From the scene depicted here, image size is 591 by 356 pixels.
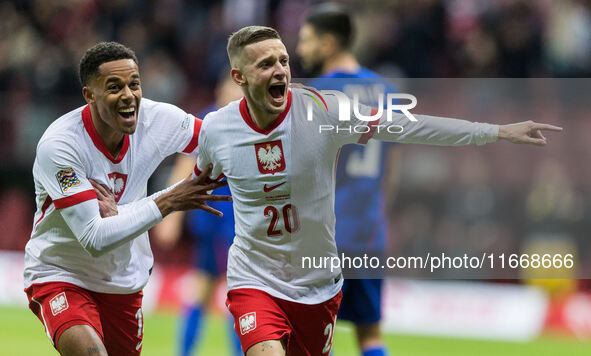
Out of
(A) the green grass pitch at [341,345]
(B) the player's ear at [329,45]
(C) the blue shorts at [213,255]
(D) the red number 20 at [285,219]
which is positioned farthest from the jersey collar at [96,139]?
(A) the green grass pitch at [341,345]

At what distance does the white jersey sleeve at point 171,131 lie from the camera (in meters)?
5.27

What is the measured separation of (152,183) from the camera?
12320 millimetres

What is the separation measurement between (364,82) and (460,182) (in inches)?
137

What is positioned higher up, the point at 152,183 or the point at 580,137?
the point at 580,137

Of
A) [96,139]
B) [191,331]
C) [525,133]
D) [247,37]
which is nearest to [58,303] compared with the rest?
[96,139]

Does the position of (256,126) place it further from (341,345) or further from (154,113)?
(341,345)

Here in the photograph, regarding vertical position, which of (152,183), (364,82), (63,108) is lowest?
(152,183)

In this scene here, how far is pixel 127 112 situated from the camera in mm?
4895

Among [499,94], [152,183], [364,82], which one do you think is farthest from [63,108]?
[364,82]

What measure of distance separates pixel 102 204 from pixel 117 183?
20cm

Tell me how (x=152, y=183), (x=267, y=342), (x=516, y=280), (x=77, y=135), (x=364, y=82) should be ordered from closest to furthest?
(x=267, y=342)
(x=77, y=135)
(x=364, y=82)
(x=516, y=280)
(x=152, y=183)

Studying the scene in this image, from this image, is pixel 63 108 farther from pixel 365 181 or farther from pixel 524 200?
pixel 365 181

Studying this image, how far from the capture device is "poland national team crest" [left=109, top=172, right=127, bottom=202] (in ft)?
16.6

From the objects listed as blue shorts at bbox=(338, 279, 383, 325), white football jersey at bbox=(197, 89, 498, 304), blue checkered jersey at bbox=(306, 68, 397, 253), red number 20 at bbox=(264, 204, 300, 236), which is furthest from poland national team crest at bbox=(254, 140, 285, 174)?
blue shorts at bbox=(338, 279, 383, 325)
